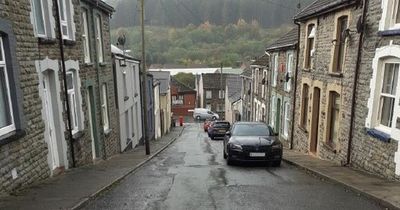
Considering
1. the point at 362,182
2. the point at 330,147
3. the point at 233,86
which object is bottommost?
the point at 233,86

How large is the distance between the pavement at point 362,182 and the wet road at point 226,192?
0.56 feet

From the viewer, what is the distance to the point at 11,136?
22.9 ft

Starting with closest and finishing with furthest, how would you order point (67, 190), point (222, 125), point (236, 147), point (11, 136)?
1. point (11, 136)
2. point (67, 190)
3. point (236, 147)
4. point (222, 125)

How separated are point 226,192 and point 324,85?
7.56 meters

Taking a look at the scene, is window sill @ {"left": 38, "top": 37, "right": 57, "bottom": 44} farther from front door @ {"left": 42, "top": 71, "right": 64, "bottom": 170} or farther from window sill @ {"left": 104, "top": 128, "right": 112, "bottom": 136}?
window sill @ {"left": 104, "top": 128, "right": 112, "bottom": 136}

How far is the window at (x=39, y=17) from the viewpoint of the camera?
8.95 m

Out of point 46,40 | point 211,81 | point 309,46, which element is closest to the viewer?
point 46,40

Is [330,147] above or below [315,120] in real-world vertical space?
below

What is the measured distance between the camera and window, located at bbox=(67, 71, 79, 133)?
11042 millimetres

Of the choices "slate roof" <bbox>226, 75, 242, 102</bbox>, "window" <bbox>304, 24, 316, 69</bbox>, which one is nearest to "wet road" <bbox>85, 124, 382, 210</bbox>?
"window" <bbox>304, 24, 316, 69</bbox>

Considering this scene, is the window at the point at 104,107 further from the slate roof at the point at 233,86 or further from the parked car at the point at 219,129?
the slate roof at the point at 233,86

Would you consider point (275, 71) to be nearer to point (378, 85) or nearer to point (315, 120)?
point (315, 120)

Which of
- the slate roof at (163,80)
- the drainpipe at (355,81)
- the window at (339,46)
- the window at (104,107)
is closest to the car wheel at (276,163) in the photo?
the drainpipe at (355,81)

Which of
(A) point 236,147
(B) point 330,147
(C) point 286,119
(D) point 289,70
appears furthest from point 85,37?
(C) point 286,119
